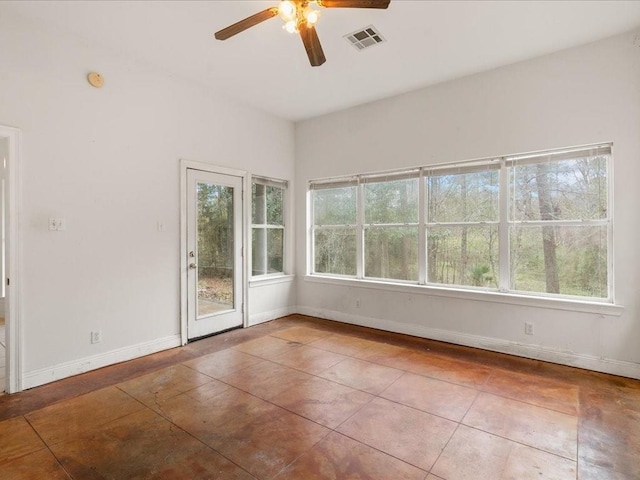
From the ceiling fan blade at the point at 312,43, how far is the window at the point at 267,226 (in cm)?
261

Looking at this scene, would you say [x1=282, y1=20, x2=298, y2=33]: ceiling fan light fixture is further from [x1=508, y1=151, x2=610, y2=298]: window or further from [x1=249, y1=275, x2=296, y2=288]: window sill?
[x1=249, y1=275, x2=296, y2=288]: window sill

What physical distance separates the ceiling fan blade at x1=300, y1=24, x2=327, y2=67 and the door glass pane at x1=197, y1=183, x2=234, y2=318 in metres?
2.31

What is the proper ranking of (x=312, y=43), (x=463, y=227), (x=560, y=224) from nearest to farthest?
(x=312, y=43) < (x=560, y=224) < (x=463, y=227)

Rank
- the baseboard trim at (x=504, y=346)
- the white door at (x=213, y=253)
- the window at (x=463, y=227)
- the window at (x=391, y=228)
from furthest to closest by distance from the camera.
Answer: the window at (x=391, y=228) → the white door at (x=213, y=253) → the window at (x=463, y=227) → the baseboard trim at (x=504, y=346)

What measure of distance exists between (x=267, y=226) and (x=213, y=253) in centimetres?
107

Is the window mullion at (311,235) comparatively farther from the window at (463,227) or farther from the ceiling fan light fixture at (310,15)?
the ceiling fan light fixture at (310,15)

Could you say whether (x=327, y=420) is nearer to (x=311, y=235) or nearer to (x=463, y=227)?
(x=463, y=227)

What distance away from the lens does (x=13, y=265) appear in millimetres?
2725

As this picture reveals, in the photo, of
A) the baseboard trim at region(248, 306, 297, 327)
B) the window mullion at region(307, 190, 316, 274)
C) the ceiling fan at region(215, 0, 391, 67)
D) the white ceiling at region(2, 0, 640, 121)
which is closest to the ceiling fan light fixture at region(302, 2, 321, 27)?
the ceiling fan at region(215, 0, 391, 67)

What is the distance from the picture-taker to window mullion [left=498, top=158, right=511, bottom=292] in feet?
12.0

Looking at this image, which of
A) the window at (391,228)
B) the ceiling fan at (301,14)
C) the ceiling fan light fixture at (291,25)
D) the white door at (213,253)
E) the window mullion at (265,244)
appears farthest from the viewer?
the window mullion at (265,244)

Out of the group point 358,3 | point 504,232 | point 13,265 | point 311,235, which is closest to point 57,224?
point 13,265

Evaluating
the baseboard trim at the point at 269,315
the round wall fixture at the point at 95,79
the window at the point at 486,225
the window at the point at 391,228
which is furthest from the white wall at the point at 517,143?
the round wall fixture at the point at 95,79

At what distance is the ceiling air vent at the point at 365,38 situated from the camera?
300 centimetres
